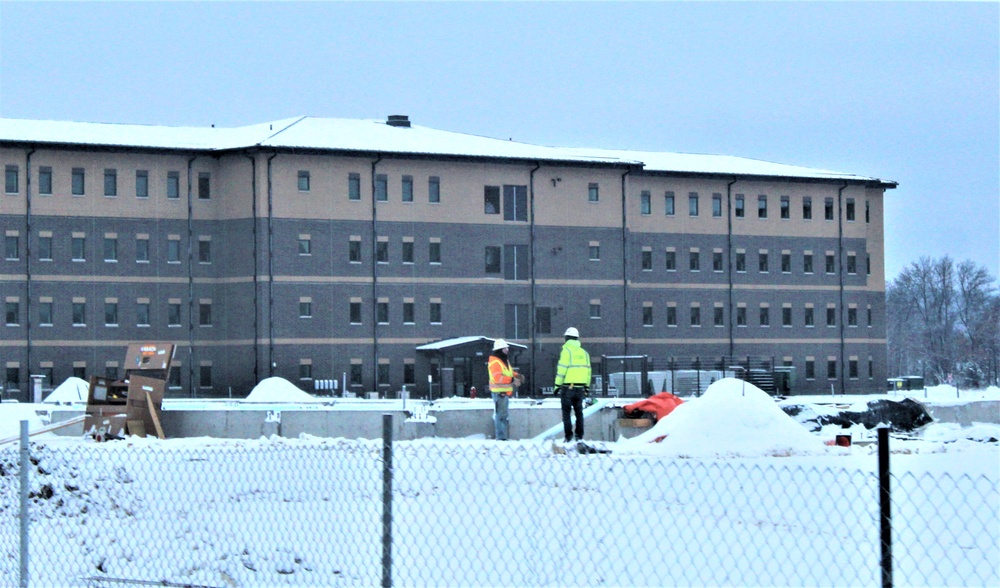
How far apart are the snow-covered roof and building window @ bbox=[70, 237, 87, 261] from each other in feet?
13.8

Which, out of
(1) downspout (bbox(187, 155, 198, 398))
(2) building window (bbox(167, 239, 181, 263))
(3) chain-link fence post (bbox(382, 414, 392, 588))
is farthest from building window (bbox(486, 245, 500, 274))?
(3) chain-link fence post (bbox(382, 414, 392, 588))

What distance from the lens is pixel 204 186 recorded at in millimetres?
61281

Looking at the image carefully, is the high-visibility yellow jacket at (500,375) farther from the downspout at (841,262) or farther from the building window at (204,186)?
the downspout at (841,262)

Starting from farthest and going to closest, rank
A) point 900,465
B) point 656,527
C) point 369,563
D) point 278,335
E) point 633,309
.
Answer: point 633,309 → point 278,335 → point 900,465 → point 656,527 → point 369,563

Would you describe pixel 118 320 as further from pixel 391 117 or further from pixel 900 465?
pixel 900 465

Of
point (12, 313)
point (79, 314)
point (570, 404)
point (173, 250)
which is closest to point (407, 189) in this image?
point (173, 250)

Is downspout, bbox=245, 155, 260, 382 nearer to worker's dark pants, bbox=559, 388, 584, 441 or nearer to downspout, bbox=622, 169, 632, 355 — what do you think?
downspout, bbox=622, 169, 632, 355

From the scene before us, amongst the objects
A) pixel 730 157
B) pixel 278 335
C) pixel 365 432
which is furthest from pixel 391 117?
pixel 365 432

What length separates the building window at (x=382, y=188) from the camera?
61.5 metres

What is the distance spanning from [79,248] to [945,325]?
274 ft

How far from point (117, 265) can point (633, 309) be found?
24.9 meters

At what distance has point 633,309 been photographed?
2630 inches

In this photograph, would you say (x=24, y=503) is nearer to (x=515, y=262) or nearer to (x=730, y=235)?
(x=515, y=262)

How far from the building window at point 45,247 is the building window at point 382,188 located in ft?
47.8
